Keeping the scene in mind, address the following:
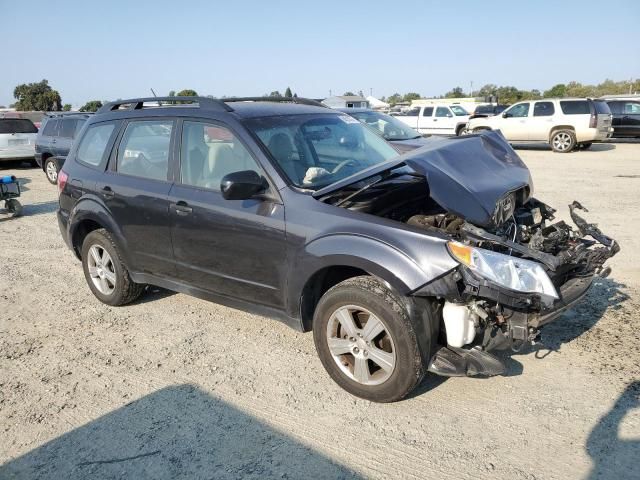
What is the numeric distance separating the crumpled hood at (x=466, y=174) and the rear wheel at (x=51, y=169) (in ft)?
40.4

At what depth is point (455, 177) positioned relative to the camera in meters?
3.31

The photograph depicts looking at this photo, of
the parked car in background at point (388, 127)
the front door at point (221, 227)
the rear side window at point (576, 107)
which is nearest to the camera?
the front door at point (221, 227)

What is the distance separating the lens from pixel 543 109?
18.3 m

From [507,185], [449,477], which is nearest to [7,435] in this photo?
[449,477]

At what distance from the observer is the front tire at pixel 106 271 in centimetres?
486

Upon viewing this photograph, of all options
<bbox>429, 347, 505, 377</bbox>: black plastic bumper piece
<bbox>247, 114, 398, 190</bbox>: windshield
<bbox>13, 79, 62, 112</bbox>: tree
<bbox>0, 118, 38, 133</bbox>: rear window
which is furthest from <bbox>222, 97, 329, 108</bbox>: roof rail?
<bbox>13, 79, 62, 112</bbox>: tree

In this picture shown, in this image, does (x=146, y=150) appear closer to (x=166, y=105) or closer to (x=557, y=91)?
(x=166, y=105)

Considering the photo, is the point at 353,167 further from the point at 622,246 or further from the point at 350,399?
the point at 622,246

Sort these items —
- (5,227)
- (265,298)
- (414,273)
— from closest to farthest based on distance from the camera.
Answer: (414,273) → (265,298) → (5,227)

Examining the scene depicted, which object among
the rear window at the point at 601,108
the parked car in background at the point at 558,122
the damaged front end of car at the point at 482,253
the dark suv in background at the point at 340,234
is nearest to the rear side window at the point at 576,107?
the parked car in background at the point at 558,122

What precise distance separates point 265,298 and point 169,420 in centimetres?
104

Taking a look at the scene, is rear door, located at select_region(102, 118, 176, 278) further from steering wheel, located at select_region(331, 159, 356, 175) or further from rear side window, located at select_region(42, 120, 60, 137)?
rear side window, located at select_region(42, 120, 60, 137)

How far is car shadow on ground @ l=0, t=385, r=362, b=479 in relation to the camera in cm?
277

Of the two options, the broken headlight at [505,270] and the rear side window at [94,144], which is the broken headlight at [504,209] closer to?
the broken headlight at [505,270]
